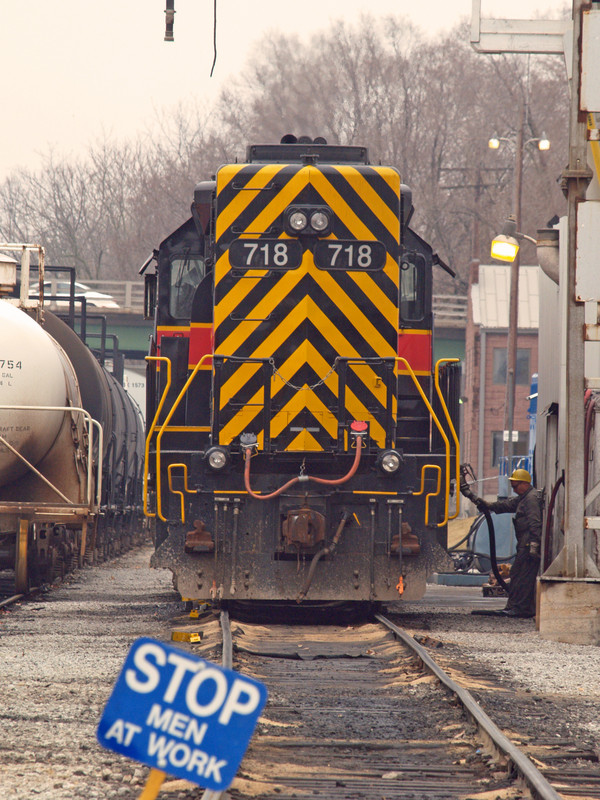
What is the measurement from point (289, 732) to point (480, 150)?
61.5 meters

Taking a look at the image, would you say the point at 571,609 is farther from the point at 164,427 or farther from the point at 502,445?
the point at 502,445

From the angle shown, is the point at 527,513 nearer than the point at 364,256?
No

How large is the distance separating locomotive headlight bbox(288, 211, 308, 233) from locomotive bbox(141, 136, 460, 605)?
20 mm

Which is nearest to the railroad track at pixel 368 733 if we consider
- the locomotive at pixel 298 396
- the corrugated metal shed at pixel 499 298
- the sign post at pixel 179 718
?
the locomotive at pixel 298 396

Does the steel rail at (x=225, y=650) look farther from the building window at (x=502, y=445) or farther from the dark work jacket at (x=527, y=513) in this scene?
the building window at (x=502, y=445)

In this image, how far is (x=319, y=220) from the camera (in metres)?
10.5

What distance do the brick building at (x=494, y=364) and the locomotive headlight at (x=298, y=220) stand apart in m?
37.2

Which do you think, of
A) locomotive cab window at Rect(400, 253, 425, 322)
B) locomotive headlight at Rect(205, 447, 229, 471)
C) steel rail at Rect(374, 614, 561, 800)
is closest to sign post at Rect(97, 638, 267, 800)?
steel rail at Rect(374, 614, 561, 800)

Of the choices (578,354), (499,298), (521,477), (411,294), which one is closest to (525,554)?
(521,477)

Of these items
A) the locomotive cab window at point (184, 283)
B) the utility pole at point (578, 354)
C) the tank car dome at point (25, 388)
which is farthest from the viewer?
the tank car dome at point (25, 388)

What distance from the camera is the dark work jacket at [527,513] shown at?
41.8 feet

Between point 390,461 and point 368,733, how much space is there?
417 centimetres

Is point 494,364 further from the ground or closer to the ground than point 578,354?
further from the ground

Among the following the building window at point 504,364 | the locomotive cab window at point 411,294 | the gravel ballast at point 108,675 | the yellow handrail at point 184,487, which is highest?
the building window at point 504,364
